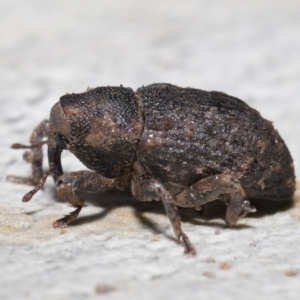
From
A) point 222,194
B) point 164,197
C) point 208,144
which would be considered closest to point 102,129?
point 164,197

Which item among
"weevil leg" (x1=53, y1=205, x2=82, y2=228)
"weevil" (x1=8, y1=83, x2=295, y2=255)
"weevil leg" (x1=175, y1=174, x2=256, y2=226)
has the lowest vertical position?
"weevil leg" (x1=53, y1=205, x2=82, y2=228)

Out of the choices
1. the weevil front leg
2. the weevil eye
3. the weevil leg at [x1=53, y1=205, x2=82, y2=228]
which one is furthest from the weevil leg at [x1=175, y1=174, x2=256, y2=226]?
the weevil eye

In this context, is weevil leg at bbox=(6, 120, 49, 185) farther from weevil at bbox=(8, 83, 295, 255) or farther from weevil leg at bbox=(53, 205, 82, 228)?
weevil leg at bbox=(53, 205, 82, 228)

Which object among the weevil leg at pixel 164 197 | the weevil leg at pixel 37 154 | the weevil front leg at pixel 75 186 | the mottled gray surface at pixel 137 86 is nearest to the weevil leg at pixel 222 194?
the mottled gray surface at pixel 137 86

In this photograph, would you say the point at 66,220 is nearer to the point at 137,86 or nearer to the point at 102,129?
the point at 102,129

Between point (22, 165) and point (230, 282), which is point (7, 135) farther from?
point (230, 282)

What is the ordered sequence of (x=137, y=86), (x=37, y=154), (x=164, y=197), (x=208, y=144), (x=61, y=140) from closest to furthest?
(x=164, y=197) < (x=208, y=144) < (x=61, y=140) < (x=37, y=154) < (x=137, y=86)
